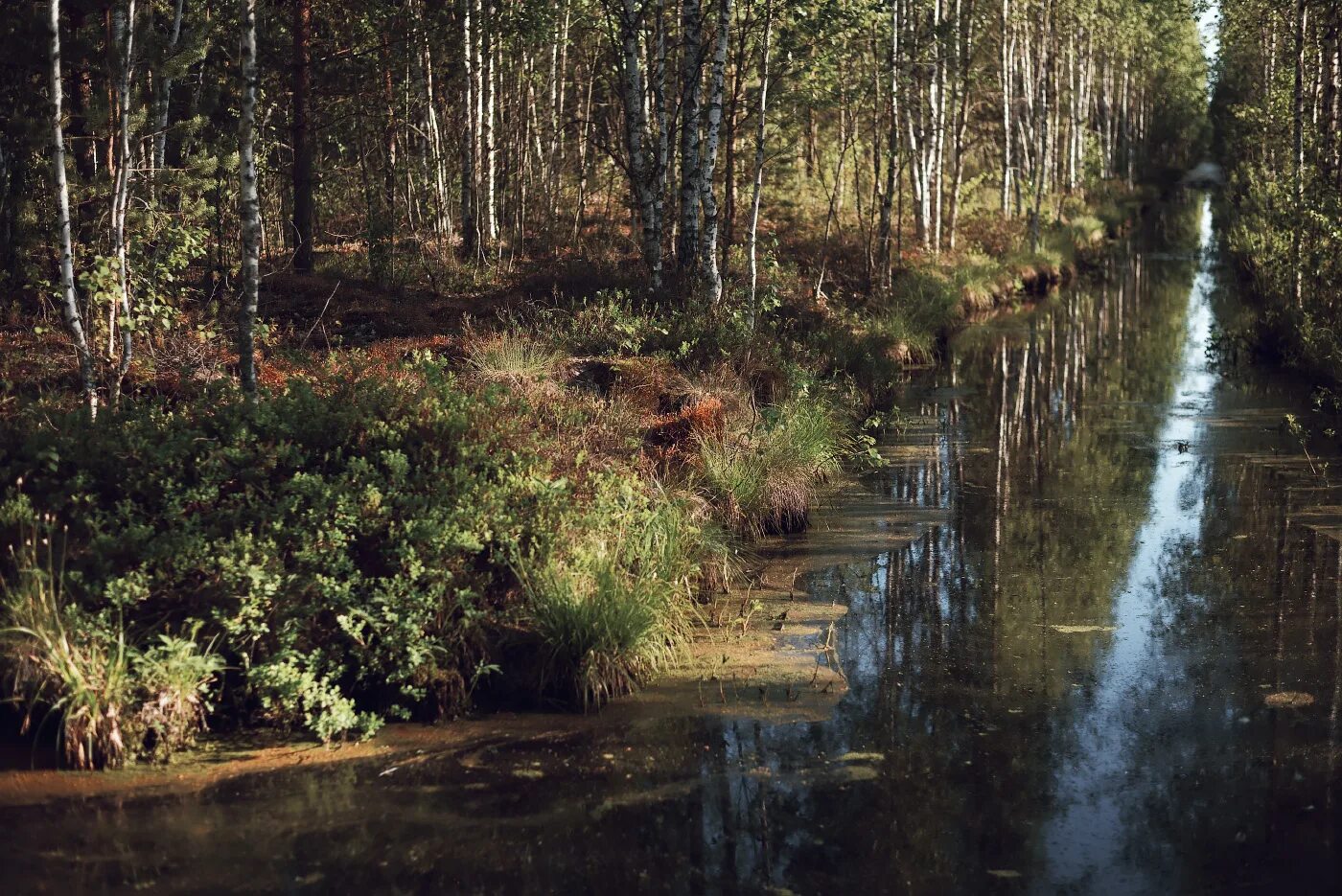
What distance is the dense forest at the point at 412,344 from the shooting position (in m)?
7.56

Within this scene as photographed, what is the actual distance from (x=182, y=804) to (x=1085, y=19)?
43.4m

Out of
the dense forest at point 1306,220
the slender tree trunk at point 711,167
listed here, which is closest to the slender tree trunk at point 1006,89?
the dense forest at point 1306,220

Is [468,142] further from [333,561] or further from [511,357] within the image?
[333,561]

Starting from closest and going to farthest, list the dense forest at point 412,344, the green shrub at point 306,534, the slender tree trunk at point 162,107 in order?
the green shrub at point 306,534 → the dense forest at point 412,344 → the slender tree trunk at point 162,107

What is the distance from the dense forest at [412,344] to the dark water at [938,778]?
2.68 feet

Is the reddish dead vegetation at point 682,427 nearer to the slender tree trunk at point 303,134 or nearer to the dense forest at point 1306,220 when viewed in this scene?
the dense forest at point 1306,220

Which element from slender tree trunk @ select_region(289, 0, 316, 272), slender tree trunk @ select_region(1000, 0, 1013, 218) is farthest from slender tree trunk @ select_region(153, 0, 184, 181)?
slender tree trunk @ select_region(1000, 0, 1013, 218)

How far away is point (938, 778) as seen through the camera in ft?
22.9

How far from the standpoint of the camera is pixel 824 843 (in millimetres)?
6262

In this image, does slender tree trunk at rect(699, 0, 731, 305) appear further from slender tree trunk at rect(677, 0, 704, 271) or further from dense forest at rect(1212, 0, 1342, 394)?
dense forest at rect(1212, 0, 1342, 394)

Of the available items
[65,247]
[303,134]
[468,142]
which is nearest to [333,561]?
[65,247]

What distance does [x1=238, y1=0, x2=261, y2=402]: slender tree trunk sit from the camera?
1082 centimetres

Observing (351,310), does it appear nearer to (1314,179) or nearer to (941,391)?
(941,391)

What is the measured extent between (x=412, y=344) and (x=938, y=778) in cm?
920
